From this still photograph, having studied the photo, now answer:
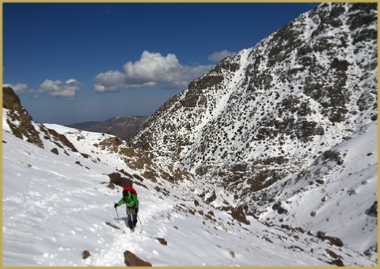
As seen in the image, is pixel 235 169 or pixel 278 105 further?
pixel 278 105

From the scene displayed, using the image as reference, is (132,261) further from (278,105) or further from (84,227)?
(278,105)

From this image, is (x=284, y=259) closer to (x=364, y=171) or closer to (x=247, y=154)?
(x=364, y=171)

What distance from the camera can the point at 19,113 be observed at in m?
25.5

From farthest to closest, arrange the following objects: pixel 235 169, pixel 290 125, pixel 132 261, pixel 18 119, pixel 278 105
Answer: pixel 278 105, pixel 290 125, pixel 235 169, pixel 18 119, pixel 132 261

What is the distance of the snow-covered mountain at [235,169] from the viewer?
1109cm

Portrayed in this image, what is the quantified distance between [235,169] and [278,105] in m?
27.3

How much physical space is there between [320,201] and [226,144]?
129 ft

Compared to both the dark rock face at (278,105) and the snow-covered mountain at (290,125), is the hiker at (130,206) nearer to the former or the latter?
the snow-covered mountain at (290,125)

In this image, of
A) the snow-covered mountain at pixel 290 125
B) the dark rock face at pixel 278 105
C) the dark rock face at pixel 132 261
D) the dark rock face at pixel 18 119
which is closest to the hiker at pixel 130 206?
the dark rock face at pixel 132 261

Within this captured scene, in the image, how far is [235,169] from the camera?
225ft

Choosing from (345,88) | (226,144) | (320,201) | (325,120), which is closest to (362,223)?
(320,201)

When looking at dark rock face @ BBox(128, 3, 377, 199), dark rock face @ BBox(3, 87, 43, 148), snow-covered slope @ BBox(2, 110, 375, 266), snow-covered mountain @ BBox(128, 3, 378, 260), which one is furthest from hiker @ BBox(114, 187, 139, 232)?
dark rock face @ BBox(128, 3, 377, 199)

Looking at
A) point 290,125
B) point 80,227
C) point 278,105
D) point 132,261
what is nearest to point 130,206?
point 80,227

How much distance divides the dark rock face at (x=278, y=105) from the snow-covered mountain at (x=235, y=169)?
44 cm
